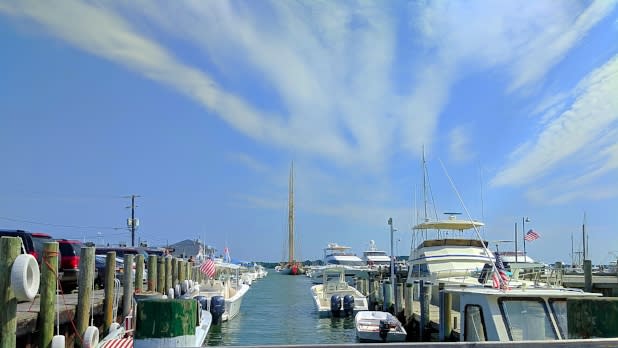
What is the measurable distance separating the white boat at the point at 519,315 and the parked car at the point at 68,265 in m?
13.0

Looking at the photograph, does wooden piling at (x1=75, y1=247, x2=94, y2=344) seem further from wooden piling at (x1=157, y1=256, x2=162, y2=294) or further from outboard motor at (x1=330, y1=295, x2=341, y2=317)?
outboard motor at (x1=330, y1=295, x2=341, y2=317)

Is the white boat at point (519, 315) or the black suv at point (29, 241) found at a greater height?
the black suv at point (29, 241)

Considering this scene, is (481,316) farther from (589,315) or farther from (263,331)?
(263,331)

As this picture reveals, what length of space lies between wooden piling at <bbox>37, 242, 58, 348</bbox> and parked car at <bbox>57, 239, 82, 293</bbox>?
7447mm

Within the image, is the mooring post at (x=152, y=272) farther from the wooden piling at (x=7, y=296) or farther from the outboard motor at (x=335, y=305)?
the wooden piling at (x=7, y=296)

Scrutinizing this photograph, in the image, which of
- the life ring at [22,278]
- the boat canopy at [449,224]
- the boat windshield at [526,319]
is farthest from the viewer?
the boat canopy at [449,224]

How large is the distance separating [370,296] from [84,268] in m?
26.3

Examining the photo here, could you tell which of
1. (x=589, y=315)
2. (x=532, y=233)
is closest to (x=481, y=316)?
(x=589, y=315)

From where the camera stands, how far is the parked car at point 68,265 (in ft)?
61.2

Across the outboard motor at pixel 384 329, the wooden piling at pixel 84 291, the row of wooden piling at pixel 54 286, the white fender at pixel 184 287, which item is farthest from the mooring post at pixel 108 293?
the white fender at pixel 184 287

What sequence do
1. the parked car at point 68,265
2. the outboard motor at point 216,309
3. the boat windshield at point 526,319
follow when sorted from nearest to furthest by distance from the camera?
the boat windshield at point 526,319 → the parked car at point 68,265 → the outboard motor at point 216,309

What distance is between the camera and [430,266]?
3195 centimetres

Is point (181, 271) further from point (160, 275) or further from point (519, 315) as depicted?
point (519, 315)

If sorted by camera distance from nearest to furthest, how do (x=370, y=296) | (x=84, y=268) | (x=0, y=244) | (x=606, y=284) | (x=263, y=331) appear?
(x=0, y=244) → (x=84, y=268) → (x=263, y=331) → (x=606, y=284) → (x=370, y=296)
